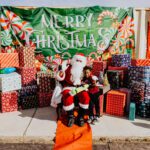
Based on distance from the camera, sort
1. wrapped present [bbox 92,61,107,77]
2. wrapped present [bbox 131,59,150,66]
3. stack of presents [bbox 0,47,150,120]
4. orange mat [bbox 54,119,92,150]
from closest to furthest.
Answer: orange mat [bbox 54,119,92,150] → stack of presents [bbox 0,47,150,120] → wrapped present [bbox 92,61,107,77] → wrapped present [bbox 131,59,150,66]

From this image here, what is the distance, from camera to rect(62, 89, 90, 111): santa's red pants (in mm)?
5203

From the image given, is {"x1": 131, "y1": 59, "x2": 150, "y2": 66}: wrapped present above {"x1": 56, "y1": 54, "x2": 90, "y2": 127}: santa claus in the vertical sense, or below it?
above

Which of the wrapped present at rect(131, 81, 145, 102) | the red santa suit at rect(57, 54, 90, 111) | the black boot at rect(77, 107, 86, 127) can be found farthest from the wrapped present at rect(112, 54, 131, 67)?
the black boot at rect(77, 107, 86, 127)

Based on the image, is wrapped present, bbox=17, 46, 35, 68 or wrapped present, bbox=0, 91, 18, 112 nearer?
wrapped present, bbox=0, 91, 18, 112

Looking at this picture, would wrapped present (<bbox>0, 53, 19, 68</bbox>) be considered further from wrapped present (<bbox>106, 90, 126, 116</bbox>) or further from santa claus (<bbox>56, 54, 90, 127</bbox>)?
wrapped present (<bbox>106, 90, 126, 116</bbox>)

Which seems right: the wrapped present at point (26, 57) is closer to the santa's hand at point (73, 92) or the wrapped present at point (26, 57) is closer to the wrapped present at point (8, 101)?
the wrapped present at point (8, 101)

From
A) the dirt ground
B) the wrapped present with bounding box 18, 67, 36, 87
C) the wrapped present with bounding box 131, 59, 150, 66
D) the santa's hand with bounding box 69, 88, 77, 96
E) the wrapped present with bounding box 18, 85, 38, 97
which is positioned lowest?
the dirt ground

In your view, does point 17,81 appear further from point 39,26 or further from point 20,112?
point 39,26

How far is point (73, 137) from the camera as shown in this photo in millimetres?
4547

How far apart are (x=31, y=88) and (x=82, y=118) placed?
6.65 feet

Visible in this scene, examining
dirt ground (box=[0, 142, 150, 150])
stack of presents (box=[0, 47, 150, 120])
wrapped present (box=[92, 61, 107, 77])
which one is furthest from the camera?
wrapped present (box=[92, 61, 107, 77])

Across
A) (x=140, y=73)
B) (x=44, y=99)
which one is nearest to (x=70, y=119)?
(x=44, y=99)

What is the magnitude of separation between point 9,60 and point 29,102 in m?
1.26

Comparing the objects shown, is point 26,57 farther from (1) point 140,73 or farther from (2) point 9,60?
(1) point 140,73
